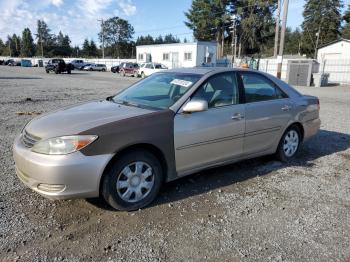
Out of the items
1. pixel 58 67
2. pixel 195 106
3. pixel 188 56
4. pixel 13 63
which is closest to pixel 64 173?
pixel 195 106

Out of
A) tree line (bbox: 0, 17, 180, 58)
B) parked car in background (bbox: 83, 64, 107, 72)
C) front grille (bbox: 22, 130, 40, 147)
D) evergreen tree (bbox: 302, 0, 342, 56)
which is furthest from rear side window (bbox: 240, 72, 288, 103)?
tree line (bbox: 0, 17, 180, 58)

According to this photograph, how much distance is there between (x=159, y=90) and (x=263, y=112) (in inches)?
62.5

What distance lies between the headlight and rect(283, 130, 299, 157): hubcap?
3469mm

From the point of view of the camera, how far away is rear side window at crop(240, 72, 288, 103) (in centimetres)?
484

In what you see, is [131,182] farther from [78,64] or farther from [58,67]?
[78,64]

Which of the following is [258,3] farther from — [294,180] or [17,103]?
[294,180]

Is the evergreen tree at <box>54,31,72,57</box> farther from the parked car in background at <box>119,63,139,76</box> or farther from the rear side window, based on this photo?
the rear side window

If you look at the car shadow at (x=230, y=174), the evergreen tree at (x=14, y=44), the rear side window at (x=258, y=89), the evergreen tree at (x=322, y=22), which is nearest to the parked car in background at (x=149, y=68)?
the car shadow at (x=230, y=174)

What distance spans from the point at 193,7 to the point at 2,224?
228 ft

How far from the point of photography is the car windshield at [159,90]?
167 inches

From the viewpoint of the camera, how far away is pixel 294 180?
486cm

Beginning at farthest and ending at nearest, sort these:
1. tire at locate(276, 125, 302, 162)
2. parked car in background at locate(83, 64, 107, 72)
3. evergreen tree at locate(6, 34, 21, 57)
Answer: evergreen tree at locate(6, 34, 21, 57) → parked car in background at locate(83, 64, 107, 72) → tire at locate(276, 125, 302, 162)

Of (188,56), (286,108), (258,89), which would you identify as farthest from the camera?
(188,56)

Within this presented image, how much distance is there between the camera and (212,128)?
423 cm
